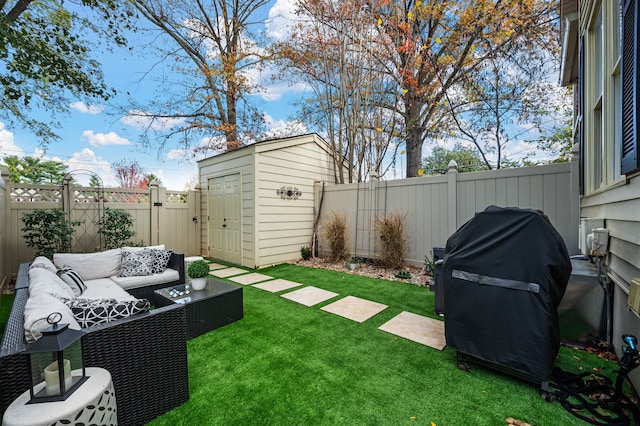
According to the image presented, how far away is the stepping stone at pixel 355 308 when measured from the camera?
314 cm

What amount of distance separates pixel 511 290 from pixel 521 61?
27.7 ft

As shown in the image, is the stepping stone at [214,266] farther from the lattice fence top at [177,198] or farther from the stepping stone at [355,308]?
the stepping stone at [355,308]

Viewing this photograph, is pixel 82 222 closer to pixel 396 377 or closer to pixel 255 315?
pixel 255 315

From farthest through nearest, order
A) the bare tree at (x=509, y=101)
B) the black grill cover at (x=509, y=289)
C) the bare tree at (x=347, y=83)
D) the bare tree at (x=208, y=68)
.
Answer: the bare tree at (x=208, y=68) < the bare tree at (x=509, y=101) < the bare tree at (x=347, y=83) < the black grill cover at (x=509, y=289)

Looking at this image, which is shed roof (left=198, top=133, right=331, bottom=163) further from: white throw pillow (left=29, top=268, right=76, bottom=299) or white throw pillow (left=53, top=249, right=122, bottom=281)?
white throw pillow (left=29, top=268, right=76, bottom=299)

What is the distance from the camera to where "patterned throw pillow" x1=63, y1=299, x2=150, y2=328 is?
155 cm

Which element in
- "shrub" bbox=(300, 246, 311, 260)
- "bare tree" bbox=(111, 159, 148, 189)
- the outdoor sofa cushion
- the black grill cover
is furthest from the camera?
"bare tree" bbox=(111, 159, 148, 189)

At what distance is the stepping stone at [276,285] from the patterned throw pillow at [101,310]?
2.58 m

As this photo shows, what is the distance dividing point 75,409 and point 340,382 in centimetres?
150

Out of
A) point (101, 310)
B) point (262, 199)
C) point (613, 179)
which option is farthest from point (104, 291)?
point (613, 179)

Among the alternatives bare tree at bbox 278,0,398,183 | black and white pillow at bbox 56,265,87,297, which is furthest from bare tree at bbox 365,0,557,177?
black and white pillow at bbox 56,265,87,297

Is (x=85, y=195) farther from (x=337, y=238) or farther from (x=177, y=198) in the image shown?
(x=337, y=238)

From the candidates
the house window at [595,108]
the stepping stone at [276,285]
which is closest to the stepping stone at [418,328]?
the stepping stone at [276,285]

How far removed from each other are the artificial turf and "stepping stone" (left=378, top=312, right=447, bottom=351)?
11 cm
